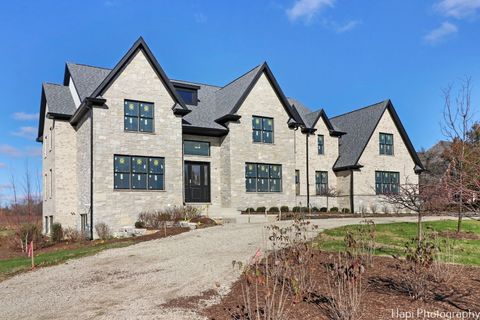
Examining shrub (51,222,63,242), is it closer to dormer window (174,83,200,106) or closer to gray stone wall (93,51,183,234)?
gray stone wall (93,51,183,234)

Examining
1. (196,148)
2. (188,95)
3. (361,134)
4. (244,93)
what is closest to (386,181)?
(361,134)

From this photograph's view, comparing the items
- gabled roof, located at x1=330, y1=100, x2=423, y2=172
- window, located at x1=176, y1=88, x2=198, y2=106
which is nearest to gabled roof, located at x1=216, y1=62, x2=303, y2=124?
window, located at x1=176, y1=88, x2=198, y2=106

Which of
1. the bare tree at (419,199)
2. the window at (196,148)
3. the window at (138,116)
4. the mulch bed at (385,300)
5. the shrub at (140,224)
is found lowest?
the shrub at (140,224)

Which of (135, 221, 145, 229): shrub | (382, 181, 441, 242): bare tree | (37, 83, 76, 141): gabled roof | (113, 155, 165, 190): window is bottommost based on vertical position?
(135, 221, 145, 229): shrub

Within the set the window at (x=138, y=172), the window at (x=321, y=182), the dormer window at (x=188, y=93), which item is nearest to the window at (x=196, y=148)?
the window at (x=138, y=172)

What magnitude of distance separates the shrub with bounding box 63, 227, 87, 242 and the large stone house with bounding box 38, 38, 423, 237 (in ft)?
1.46

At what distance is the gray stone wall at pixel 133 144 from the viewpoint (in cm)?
1998

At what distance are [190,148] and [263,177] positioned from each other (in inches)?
179

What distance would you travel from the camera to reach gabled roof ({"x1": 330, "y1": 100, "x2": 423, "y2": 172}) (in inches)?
1193

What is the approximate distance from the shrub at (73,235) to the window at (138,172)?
10.3 ft

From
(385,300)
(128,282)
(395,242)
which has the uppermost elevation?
(385,300)

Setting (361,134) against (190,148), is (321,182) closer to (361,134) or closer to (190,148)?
(361,134)

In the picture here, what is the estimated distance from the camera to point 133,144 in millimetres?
20906

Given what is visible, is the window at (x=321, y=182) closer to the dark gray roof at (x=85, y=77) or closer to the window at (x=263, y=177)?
the window at (x=263, y=177)
